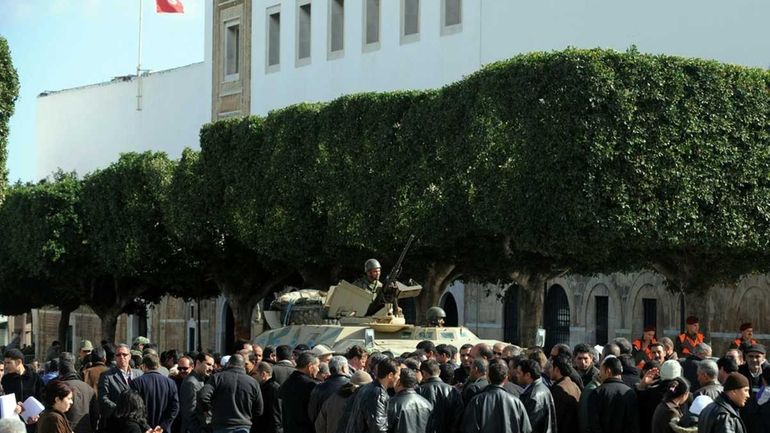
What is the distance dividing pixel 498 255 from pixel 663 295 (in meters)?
10.3

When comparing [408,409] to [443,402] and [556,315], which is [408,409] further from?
[556,315]

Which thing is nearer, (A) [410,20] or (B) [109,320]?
(B) [109,320]

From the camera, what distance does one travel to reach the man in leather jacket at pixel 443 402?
14.1m

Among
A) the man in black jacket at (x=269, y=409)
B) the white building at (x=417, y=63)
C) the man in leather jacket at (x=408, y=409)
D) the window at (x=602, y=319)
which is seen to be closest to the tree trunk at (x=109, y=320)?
the white building at (x=417, y=63)

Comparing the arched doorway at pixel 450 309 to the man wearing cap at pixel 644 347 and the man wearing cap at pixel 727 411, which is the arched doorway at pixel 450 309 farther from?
the man wearing cap at pixel 727 411

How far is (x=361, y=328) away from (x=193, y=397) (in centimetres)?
661

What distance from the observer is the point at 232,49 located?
2351 inches

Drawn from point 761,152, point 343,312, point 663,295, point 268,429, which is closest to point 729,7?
point 663,295

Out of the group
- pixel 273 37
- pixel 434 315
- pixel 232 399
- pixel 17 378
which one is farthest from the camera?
pixel 273 37

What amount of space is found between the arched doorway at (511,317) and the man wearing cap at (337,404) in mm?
32537

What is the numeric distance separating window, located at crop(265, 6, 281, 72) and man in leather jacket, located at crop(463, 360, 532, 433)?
145ft

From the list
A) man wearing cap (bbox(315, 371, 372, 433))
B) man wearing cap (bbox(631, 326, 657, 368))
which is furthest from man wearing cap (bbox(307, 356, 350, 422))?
man wearing cap (bbox(631, 326, 657, 368))

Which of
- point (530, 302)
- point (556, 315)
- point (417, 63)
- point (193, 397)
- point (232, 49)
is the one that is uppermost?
point (232, 49)

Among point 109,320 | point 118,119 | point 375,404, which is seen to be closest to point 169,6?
point 118,119
